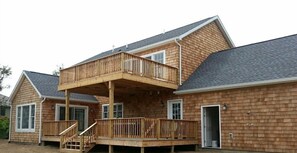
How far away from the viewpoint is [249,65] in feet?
55.0

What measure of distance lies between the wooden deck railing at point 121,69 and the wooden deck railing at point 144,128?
90.1 inches

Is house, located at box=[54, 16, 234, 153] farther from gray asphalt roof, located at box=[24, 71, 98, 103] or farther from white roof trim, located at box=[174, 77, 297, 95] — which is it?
gray asphalt roof, located at box=[24, 71, 98, 103]

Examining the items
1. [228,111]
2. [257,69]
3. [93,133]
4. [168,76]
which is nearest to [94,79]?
[93,133]

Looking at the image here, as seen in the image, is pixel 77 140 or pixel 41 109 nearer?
pixel 77 140

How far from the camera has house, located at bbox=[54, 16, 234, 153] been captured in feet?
48.9

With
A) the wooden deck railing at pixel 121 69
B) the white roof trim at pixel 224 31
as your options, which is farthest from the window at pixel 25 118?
the white roof trim at pixel 224 31

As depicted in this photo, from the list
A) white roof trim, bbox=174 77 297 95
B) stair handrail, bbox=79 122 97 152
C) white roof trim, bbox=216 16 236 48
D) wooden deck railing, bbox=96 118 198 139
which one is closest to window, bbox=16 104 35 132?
stair handrail, bbox=79 122 97 152

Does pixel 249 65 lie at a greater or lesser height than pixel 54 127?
greater

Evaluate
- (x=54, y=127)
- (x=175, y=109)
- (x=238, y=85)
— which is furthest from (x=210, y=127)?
(x=54, y=127)

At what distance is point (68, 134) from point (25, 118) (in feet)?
21.2

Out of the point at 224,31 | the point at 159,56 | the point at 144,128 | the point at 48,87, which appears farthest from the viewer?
the point at 224,31

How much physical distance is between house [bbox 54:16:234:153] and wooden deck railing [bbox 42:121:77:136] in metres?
1.23

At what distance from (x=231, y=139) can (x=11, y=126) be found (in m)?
15.4

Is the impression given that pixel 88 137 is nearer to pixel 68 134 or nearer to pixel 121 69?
pixel 68 134
